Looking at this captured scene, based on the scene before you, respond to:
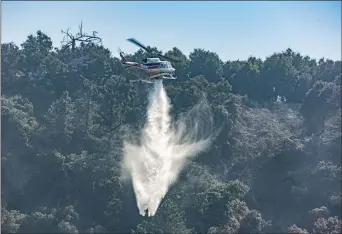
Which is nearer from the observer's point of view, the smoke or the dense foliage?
the smoke

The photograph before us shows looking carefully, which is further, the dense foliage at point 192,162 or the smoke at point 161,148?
the dense foliage at point 192,162

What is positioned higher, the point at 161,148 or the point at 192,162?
the point at 161,148

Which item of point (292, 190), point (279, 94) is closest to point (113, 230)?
point (292, 190)

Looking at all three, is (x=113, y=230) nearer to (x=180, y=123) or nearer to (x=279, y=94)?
(x=180, y=123)
